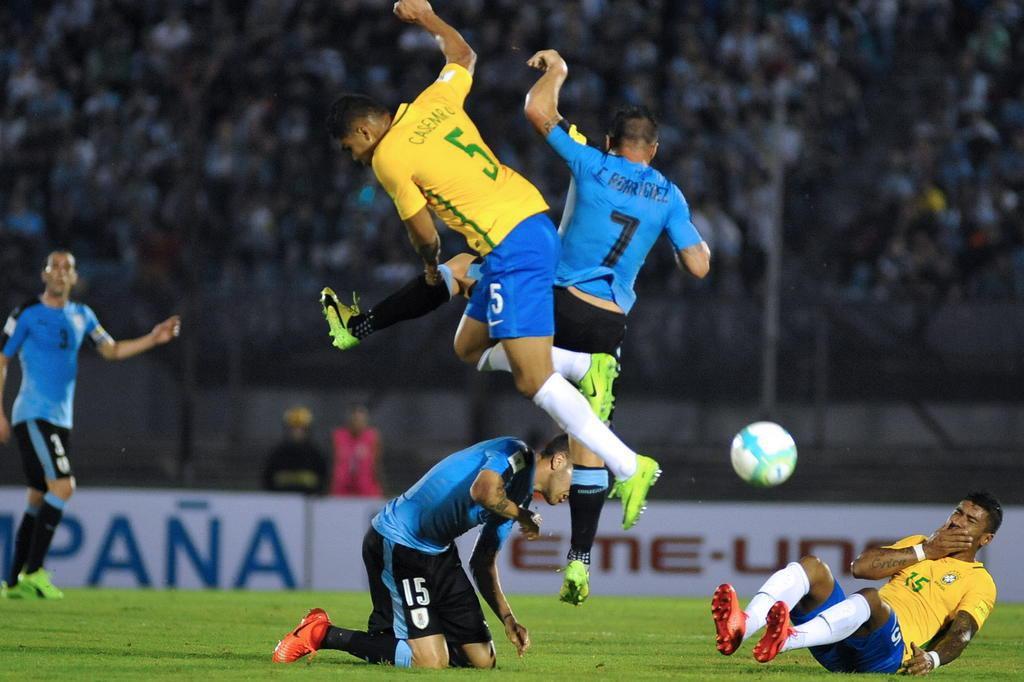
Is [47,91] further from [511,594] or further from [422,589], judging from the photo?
[422,589]

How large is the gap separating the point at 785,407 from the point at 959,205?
360 centimetres

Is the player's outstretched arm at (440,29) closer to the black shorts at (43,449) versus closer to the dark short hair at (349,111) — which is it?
the dark short hair at (349,111)

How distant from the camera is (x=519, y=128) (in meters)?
17.0

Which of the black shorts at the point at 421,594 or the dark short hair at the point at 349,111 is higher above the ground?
the dark short hair at the point at 349,111

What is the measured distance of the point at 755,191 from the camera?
54.7 ft

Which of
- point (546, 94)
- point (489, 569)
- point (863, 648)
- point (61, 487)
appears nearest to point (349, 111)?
point (546, 94)

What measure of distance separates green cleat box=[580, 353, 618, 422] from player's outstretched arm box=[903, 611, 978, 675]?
187cm

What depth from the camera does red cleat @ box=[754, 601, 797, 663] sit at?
23.0 ft

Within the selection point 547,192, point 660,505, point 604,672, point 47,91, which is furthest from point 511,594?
point 47,91

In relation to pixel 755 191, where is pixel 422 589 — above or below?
below

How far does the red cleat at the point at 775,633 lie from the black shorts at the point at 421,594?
1320mm

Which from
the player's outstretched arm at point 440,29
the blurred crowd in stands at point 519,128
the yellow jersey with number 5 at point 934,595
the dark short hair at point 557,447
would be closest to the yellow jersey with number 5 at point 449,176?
the player's outstretched arm at point 440,29

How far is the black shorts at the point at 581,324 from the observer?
8047 millimetres

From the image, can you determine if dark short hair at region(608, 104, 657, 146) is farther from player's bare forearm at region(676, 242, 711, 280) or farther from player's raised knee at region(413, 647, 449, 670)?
player's raised knee at region(413, 647, 449, 670)
